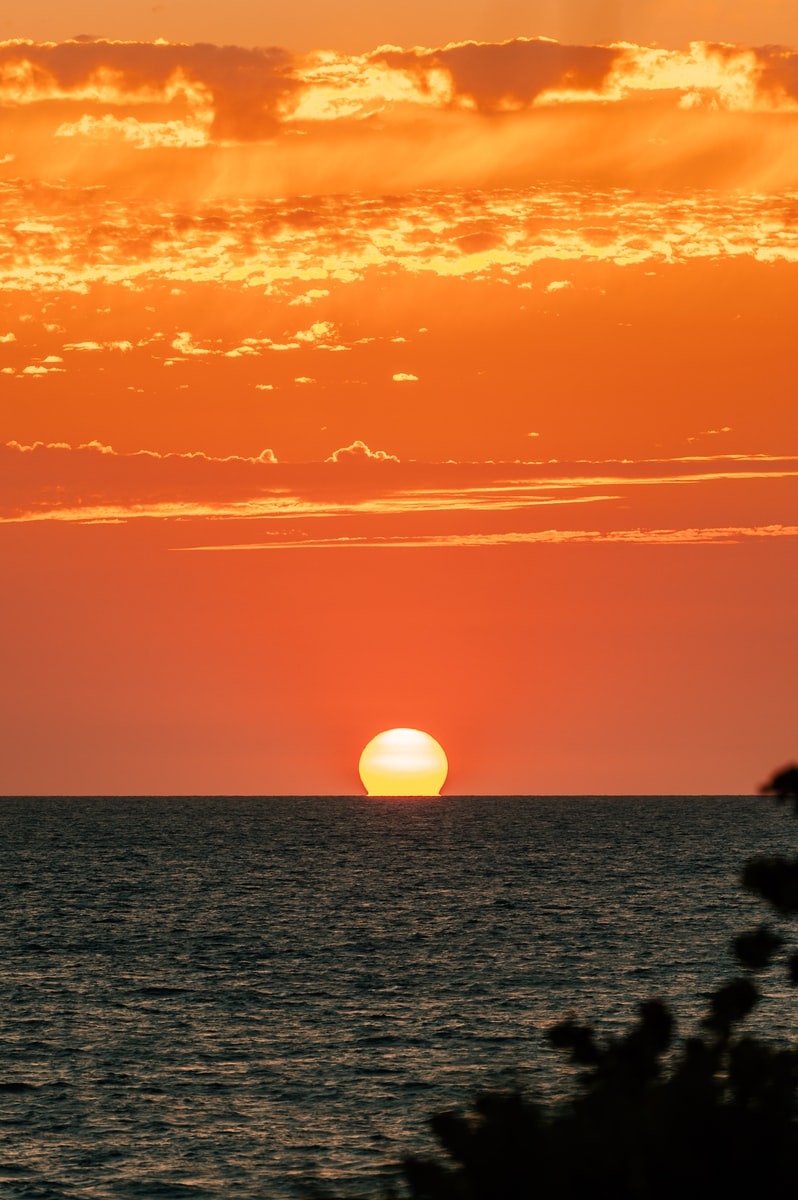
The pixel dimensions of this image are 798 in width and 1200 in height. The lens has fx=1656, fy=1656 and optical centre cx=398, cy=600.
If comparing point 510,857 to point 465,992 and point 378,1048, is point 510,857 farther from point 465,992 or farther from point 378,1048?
point 378,1048

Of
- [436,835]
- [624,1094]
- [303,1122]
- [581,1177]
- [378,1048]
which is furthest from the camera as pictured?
[436,835]

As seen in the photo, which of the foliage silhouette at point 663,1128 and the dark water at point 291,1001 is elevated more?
the dark water at point 291,1001

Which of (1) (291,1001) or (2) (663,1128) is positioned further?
(1) (291,1001)

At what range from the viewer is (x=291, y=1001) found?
55906 mm

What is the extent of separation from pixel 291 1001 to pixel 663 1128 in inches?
1761

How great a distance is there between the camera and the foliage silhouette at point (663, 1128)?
12367 millimetres

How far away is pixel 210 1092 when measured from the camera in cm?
4062

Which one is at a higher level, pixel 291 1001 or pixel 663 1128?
pixel 291 1001

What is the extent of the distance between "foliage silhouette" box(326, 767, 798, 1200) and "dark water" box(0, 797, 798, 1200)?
328 centimetres

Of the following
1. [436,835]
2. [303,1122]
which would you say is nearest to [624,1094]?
[303,1122]

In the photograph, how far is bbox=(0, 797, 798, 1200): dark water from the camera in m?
35.4

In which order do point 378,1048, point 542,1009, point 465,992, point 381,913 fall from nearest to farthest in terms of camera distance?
point 378,1048, point 542,1009, point 465,992, point 381,913

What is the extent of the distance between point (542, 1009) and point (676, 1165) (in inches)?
1638

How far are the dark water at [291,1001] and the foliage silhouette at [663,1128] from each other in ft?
10.8
